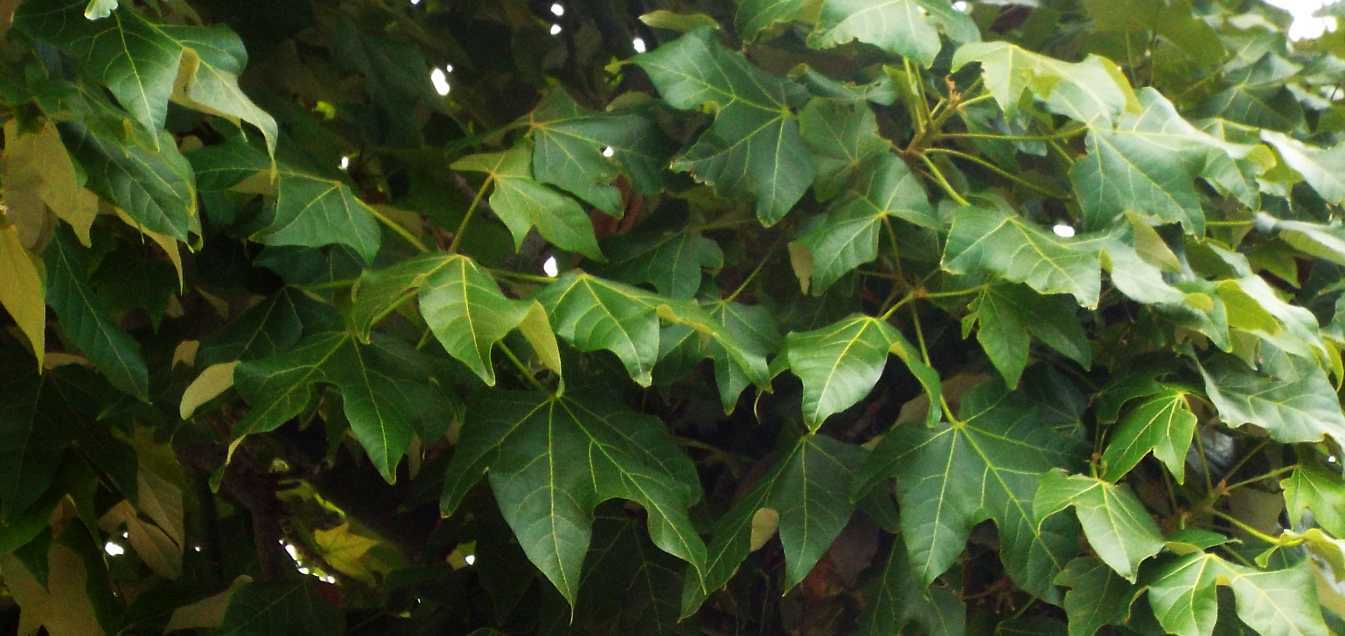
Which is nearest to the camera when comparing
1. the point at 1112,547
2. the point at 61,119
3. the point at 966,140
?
the point at 61,119

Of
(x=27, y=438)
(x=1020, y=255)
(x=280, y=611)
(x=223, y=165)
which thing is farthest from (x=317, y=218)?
(x=1020, y=255)

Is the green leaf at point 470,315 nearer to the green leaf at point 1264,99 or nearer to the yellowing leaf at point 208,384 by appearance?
the yellowing leaf at point 208,384

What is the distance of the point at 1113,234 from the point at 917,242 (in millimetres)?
148

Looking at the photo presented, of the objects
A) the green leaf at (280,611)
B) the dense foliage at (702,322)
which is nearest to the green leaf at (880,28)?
the dense foliage at (702,322)

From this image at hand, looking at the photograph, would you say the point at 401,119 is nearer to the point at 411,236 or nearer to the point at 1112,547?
the point at 411,236

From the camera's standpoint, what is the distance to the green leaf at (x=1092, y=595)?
90 centimetres

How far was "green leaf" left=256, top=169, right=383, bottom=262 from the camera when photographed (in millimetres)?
859

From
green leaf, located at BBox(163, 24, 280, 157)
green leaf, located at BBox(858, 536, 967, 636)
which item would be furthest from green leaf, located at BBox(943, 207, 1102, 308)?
green leaf, located at BBox(163, 24, 280, 157)

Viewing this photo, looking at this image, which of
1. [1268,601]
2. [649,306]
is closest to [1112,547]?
[1268,601]

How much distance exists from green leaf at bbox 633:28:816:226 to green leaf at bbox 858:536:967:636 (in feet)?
0.97

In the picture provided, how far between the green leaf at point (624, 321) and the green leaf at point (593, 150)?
4.5 inches

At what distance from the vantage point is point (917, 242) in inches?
38.9

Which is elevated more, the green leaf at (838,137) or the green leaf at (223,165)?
the green leaf at (223,165)

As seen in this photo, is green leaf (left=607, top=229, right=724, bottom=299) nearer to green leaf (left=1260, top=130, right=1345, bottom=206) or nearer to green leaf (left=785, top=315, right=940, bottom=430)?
green leaf (left=785, top=315, right=940, bottom=430)
